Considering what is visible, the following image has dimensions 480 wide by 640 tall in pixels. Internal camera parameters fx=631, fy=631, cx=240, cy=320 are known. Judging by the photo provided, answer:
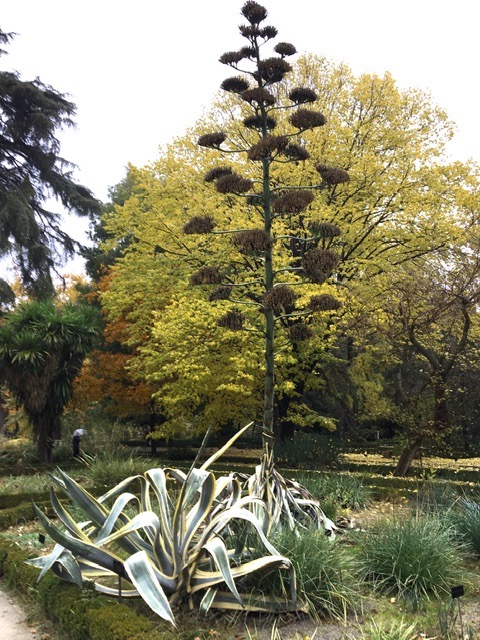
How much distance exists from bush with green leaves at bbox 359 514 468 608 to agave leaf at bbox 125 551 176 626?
70.2 inches

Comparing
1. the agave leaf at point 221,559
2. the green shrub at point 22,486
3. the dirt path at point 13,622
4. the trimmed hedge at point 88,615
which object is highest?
the agave leaf at point 221,559

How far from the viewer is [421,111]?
57.4 ft

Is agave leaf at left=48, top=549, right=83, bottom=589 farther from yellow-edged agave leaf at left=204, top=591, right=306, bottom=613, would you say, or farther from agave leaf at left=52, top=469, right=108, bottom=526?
yellow-edged agave leaf at left=204, top=591, right=306, bottom=613

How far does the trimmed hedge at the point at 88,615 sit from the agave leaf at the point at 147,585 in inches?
7.0

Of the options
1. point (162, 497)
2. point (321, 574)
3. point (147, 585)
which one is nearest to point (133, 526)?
point (147, 585)

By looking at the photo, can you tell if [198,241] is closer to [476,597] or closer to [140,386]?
[140,386]

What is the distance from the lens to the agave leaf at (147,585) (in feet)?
12.3

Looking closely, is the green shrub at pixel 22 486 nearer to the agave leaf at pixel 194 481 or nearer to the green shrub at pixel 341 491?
the green shrub at pixel 341 491

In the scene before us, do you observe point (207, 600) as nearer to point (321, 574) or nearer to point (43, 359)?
point (321, 574)

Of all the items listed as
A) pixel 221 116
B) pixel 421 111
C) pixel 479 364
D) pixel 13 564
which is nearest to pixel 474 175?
pixel 421 111

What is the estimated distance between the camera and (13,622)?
4.93m

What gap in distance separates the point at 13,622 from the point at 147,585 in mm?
1758

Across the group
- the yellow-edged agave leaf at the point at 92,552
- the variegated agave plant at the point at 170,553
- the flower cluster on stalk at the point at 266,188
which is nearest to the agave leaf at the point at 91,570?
the variegated agave plant at the point at 170,553

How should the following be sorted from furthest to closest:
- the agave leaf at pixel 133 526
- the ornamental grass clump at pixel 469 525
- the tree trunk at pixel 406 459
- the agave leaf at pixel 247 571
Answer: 1. the tree trunk at pixel 406 459
2. the ornamental grass clump at pixel 469 525
3. the agave leaf at pixel 247 571
4. the agave leaf at pixel 133 526
